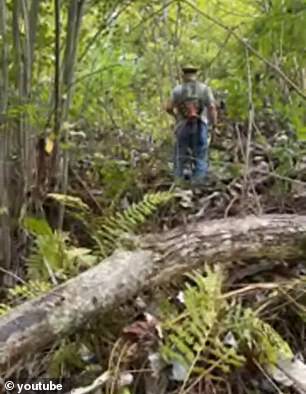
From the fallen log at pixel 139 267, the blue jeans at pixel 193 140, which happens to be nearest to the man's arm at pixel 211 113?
the blue jeans at pixel 193 140

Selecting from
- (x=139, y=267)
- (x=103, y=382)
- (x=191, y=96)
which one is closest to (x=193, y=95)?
(x=191, y=96)

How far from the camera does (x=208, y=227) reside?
381 cm

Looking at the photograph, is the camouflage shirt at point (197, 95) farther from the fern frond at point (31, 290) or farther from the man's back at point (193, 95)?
the fern frond at point (31, 290)

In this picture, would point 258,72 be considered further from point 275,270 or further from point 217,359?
point 217,359

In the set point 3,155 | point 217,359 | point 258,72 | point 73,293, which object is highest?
point 258,72

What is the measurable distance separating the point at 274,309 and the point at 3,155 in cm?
183

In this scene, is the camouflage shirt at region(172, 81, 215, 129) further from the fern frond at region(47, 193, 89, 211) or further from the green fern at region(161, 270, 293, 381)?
the green fern at region(161, 270, 293, 381)

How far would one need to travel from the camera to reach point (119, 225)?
155 inches

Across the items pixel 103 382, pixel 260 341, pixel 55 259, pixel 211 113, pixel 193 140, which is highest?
pixel 211 113

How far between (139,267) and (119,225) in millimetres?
629

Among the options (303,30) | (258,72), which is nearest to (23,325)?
(303,30)

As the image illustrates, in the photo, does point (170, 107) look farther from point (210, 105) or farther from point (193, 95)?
point (210, 105)

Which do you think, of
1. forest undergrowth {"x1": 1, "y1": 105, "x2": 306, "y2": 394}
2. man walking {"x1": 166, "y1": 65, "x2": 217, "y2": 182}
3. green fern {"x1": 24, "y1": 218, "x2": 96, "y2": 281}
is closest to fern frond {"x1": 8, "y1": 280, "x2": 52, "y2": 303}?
forest undergrowth {"x1": 1, "y1": 105, "x2": 306, "y2": 394}

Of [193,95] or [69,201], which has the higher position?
[193,95]
